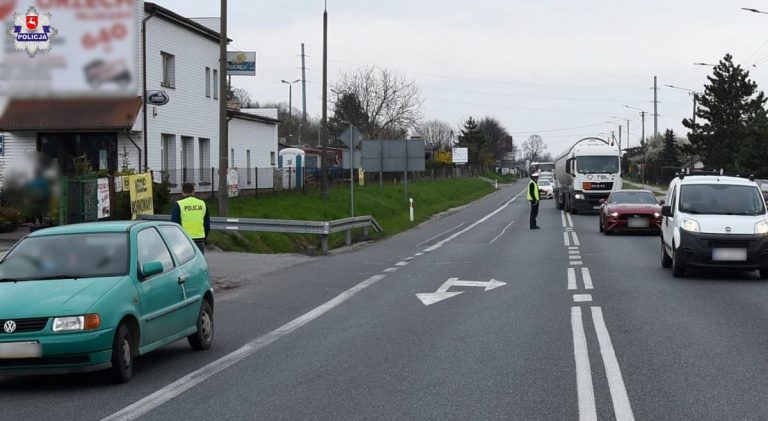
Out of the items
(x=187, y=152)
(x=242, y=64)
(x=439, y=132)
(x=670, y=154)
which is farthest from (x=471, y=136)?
(x=187, y=152)

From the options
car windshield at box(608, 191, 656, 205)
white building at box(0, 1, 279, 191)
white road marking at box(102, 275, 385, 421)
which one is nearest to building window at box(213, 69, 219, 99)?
white building at box(0, 1, 279, 191)

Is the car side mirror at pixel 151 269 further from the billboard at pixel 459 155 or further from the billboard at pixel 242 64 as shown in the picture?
the billboard at pixel 459 155

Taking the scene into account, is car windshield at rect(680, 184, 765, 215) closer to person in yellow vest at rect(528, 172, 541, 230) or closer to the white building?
person in yellow vest at rect(528, 172, 541, 230)

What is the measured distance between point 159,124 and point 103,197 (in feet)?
37.7

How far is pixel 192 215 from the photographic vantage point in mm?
15242

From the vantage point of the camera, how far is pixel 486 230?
110 ft

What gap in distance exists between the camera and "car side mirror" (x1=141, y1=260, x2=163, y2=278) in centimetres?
880

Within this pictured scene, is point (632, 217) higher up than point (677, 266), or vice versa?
point (632, 217)

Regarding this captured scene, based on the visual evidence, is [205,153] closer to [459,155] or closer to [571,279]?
[571,279]

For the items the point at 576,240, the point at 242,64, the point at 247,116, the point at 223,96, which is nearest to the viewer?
the point at 223,96

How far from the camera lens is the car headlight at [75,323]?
25.9ft

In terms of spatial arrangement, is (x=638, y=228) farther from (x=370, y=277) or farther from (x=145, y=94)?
(x=145, y=94)

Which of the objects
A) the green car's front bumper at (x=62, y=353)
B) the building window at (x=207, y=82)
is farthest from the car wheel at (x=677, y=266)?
the building window at (x=207, y=82)

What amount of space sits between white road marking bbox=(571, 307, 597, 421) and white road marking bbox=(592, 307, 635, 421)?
156 millimetres
